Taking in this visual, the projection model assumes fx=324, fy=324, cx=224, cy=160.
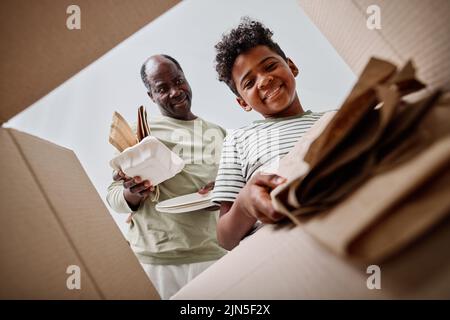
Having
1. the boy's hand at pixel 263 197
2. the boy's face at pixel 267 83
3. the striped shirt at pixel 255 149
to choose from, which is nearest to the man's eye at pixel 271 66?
the boy's face at pixel 267 83

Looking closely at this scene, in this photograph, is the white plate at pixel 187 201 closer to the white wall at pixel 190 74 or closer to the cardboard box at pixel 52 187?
the cardboard box at pixel 52 187

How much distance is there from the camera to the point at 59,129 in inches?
48.8

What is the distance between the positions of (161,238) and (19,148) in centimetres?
51

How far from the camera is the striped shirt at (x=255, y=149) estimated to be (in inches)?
23.6

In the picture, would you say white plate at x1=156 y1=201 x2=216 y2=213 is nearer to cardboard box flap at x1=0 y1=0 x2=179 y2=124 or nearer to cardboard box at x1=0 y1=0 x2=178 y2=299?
cardboard box at x1=0 y1=0 x2=178 y2=299

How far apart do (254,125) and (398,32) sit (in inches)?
15.1

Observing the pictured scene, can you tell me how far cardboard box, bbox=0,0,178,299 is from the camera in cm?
33

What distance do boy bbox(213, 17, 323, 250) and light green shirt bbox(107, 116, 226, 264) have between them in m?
0.24

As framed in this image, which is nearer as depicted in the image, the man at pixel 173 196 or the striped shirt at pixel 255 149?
the striped shirt at pixel 255 149

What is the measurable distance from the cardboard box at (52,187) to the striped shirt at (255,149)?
0.24 m
